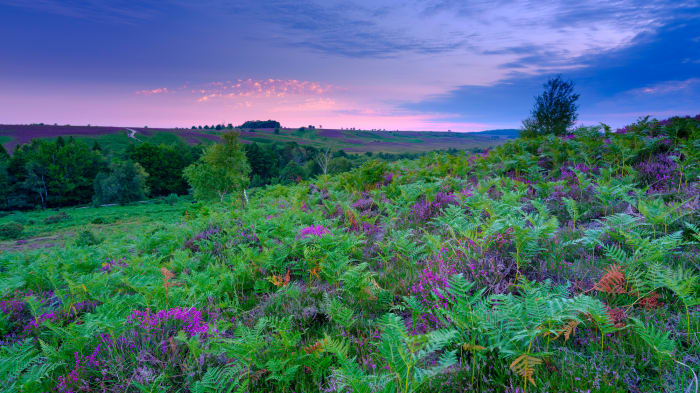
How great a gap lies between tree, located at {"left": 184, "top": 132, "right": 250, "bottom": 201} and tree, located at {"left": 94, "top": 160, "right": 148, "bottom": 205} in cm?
4159

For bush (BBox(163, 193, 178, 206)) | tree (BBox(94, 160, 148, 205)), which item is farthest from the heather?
tree (BBox(94, 160, 148, 205))

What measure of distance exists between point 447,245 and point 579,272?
134cm

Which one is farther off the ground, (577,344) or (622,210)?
(622,210)

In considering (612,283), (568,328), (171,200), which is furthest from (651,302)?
(171,200)

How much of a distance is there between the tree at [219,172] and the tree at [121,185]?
1638 inches

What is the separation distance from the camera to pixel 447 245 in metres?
3.81

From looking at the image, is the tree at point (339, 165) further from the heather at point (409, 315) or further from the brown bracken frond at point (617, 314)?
the brown bracken frond at point (617, 314)

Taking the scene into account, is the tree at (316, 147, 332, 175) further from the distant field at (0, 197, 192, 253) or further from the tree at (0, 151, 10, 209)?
the tree at (0, 151, 10, 209)

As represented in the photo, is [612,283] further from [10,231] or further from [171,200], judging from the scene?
[171,200]

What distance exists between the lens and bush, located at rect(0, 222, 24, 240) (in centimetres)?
3666

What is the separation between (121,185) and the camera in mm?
67188

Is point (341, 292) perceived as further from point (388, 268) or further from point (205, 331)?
point (205, 331)

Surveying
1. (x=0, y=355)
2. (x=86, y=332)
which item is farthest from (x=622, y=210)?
(x=0, y=355)

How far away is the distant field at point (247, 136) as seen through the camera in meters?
93.6
